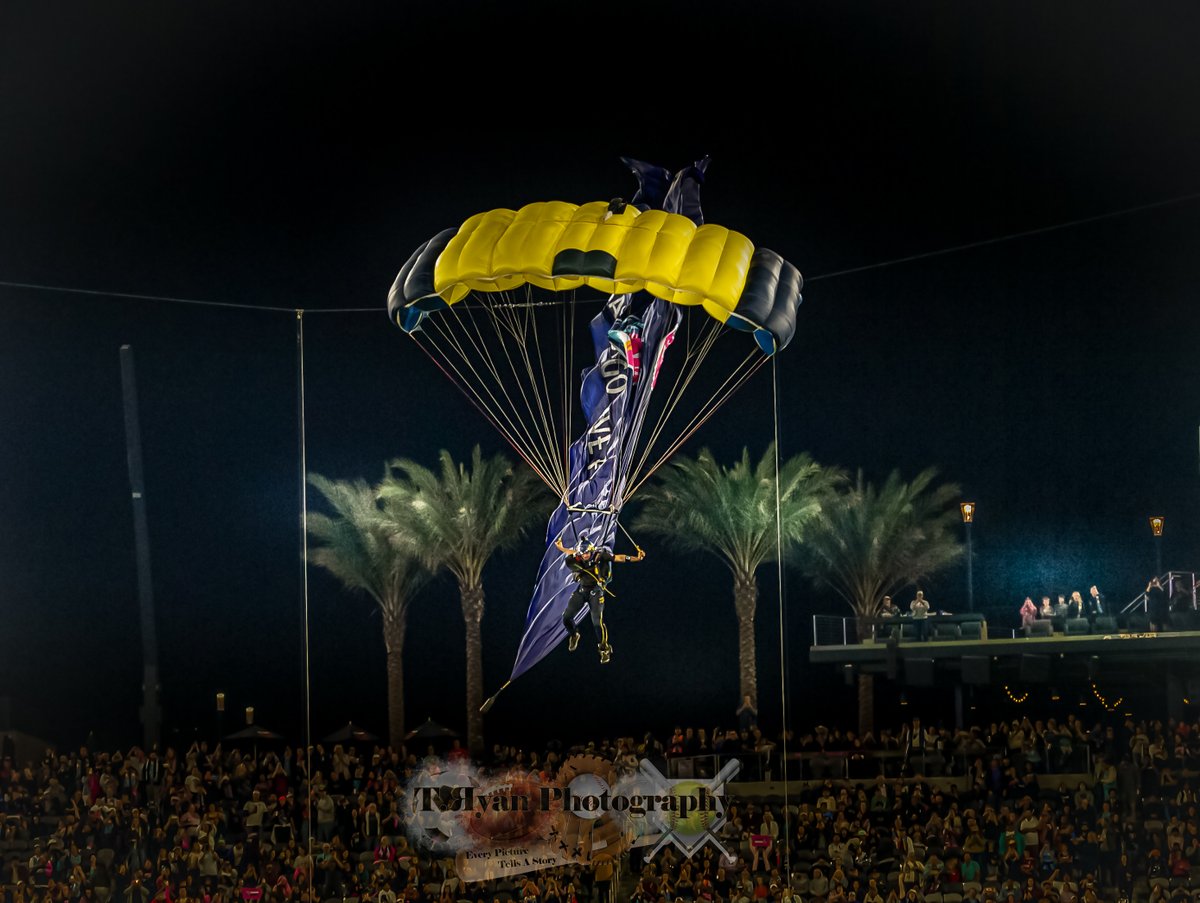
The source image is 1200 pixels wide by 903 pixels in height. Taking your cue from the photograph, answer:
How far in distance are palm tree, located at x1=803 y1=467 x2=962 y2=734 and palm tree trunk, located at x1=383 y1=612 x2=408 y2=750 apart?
258 inches

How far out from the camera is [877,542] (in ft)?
77.6

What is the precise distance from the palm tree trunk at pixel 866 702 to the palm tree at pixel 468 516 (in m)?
5.77

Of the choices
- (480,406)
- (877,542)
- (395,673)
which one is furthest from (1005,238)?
(395,673)

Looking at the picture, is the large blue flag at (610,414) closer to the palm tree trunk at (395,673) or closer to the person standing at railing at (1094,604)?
the palm tree trunk at (395,673)

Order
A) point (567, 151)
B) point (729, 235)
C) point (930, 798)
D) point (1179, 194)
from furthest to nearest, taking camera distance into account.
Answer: point (567, 151), point (930, 798), point (1179, 194), point (729, 235)

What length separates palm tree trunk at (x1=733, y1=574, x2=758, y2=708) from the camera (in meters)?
23.7

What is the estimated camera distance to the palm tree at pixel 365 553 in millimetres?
24188

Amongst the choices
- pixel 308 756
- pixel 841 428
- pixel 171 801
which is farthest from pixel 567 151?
pixel 171 801

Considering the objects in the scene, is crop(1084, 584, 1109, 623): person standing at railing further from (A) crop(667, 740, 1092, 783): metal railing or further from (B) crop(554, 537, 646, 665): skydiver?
(B) crop(554, 537, 646, 665): skydiver

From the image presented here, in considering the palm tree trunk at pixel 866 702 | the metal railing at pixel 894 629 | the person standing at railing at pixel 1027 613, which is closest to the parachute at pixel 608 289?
the metal railing at pixel 894 629

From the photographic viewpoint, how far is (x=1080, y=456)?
2177 centimetres

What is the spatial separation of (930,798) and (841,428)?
19.4 feet

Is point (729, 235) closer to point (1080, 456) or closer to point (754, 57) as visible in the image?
point (754, 57)

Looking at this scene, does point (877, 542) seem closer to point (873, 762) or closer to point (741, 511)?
point (741, 511)
